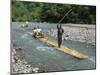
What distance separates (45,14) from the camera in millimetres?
2477

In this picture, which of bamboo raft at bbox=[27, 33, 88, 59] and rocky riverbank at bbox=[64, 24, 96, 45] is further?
rocky riverbank at bbox=[64, 24, 96, 45]

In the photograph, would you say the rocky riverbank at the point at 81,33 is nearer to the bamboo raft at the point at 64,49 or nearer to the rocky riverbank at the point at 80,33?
the rocky riverbank at the point at 80,33

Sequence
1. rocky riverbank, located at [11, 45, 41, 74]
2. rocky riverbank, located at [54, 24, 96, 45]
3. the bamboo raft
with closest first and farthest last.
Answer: rocky riverbank, located at [11, 45, 41, 74], the bamboo raft, rocky riverbank, located at [54, 24, 96, 45]

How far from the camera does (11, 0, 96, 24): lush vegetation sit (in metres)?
2.35

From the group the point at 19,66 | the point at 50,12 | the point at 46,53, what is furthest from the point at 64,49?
the point at 19,66

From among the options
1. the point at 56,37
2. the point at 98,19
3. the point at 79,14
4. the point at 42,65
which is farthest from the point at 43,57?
the point at 98,19

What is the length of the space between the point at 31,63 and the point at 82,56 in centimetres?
66

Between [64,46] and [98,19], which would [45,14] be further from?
[98,19]

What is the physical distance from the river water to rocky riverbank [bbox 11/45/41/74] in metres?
0.04

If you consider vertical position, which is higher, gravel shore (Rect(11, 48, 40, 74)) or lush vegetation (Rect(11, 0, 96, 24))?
lush vegetation (Rect(11, 0, 96, 24))

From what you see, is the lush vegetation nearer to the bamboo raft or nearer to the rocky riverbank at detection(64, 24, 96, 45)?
the rocky riverbank at detection(64, 24, 96, 45)

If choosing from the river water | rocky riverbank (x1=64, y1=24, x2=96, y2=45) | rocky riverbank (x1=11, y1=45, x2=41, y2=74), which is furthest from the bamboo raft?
rocky riverbank (x1=11, y1=45, x2=41, y2=74)

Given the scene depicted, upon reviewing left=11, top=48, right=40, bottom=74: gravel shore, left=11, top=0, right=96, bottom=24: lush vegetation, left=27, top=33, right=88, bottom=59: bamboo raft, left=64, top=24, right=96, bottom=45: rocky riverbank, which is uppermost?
left=11, top=0, right=96, bottom=24: lush vegetation

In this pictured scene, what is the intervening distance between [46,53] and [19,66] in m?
0.35
